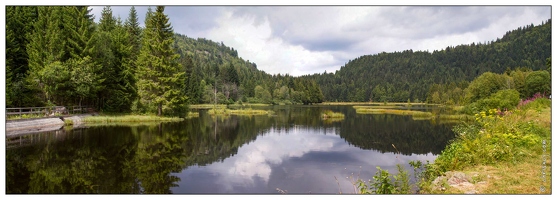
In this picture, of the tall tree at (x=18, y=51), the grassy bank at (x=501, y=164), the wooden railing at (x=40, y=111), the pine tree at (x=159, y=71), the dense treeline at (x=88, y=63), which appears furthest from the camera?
the pine tree at (x=159, y=71)

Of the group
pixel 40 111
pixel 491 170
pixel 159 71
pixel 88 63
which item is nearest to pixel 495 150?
pixel 491 170

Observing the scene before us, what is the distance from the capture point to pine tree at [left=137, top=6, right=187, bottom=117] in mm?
41250

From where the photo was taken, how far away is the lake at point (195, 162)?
1208cm

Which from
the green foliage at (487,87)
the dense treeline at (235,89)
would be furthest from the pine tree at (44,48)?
the green foliage at (487,87)

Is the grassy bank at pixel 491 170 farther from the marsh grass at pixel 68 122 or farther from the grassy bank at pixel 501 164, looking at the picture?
the marsh grass at pixel 68 122

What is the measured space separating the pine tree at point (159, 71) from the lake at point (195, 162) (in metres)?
16.1

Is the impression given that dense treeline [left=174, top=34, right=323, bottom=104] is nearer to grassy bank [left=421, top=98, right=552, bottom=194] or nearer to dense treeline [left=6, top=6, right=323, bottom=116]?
dense treeline [left=6, top=6, right=323, bottom=116]

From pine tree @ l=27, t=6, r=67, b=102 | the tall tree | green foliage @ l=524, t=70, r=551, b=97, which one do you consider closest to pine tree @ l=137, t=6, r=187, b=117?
pine tree @ l=27, t=6, r=67, b=102

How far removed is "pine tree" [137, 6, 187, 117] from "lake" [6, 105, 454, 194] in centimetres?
1606

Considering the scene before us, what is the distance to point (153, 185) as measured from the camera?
12.1 meters

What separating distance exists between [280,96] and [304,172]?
393ft

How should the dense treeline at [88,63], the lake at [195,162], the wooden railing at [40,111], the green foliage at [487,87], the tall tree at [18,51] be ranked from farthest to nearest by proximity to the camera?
the green foliage at [487,87] → the dense treeline at [88,63] → the tall tree at [18,51] → the wooden railing at [40,111] → the lake at [195,162]

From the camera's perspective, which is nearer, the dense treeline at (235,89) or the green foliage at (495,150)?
the green foliage at (495,150)

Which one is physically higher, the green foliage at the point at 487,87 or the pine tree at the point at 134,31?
the pine tree at the point at 134,31
